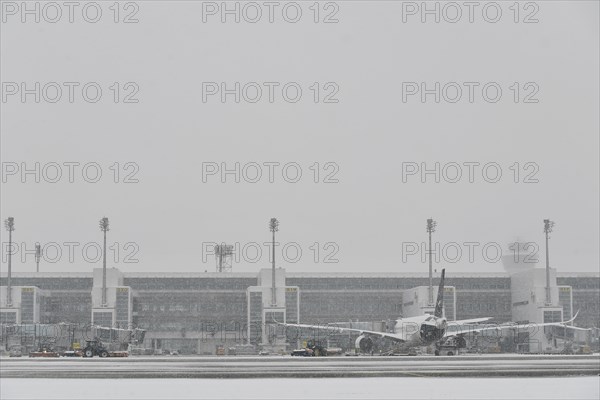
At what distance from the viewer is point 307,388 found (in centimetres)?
3759

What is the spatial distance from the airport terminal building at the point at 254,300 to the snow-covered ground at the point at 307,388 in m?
100

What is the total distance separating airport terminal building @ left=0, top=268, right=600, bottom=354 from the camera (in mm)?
144750

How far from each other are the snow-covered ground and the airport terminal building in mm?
100083

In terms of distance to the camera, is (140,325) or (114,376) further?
(140,325)

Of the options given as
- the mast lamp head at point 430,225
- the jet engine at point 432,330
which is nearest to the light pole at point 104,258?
the mast lamp head at point 430,225

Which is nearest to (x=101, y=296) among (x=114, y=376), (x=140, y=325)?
(x=140, y=325)

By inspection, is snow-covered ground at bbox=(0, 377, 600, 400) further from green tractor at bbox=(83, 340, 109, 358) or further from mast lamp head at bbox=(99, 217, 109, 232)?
mast lamp head at bbox=(99, 217, 109, 232)

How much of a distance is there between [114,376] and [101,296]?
10225cm

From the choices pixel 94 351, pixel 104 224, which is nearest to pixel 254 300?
pixel 104 224

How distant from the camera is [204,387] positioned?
38344 millimetres

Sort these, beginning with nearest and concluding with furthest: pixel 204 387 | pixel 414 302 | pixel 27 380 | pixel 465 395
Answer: pixel 465 395 → pixel 204 387 → pixel 27 380 → pixel 414 302

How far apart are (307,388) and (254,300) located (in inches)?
4326

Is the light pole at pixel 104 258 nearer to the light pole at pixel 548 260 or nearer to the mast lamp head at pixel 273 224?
the mast lamp head at pixel 273 224

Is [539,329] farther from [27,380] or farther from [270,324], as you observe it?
[27,380]
